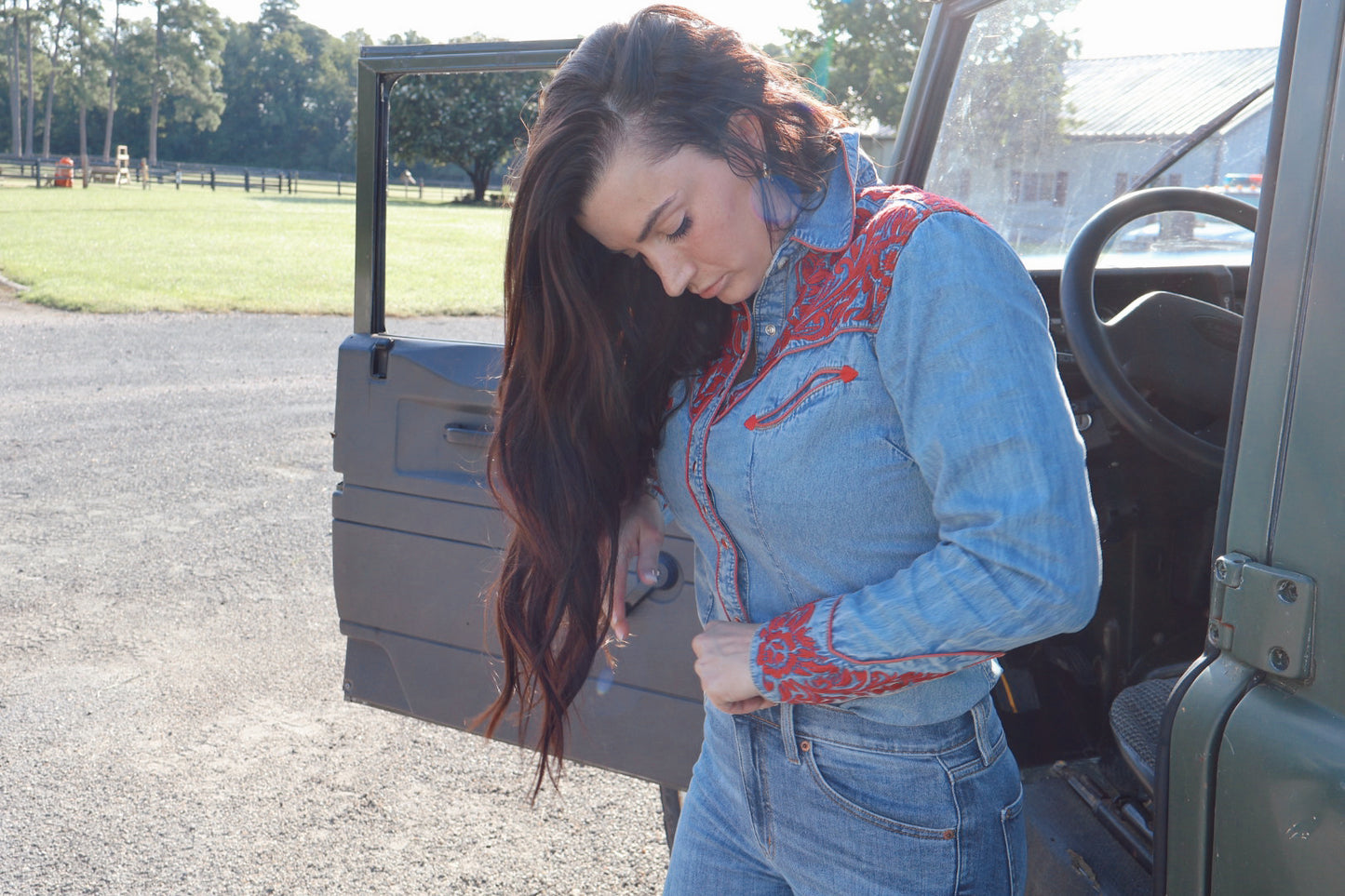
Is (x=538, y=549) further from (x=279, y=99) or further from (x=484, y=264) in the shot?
(x=279, y=99)

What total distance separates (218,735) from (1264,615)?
3291mm

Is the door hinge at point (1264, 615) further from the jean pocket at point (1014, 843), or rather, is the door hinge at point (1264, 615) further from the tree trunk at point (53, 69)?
the tree trunk at point (53, 69)

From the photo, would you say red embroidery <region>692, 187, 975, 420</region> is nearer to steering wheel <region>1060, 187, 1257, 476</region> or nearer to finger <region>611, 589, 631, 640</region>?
finger <region>611, 589, 631, 640</region>

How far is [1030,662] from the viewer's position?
92.8 inches

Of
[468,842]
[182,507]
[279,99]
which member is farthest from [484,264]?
[279,99]

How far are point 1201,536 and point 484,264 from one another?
17741 mm

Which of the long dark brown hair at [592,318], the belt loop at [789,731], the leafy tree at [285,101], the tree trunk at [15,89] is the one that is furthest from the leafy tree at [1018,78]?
the leafy tree at [285,101]

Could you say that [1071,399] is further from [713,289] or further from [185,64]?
[185,64]

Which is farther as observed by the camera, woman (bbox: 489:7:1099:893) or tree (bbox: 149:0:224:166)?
tree (bbox: 149:0:224:166)

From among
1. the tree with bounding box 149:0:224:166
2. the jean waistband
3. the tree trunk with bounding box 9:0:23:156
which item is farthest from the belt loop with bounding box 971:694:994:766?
the tree with bounding box 149:0:224:166

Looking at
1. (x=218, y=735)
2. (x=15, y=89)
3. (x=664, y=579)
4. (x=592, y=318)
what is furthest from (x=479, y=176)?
(x=592, y=318)

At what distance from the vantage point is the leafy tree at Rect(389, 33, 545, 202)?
51.4 feet

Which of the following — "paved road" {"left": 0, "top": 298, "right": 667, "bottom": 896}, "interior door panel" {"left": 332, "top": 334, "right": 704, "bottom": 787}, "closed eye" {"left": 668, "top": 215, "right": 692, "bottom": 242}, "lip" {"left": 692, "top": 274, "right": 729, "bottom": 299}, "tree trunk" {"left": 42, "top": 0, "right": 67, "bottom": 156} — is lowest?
"paved road" {"left": 0, "top": 298, "right": 667, "bottom": 896}

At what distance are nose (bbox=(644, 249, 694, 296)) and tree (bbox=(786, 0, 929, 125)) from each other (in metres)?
22.6
